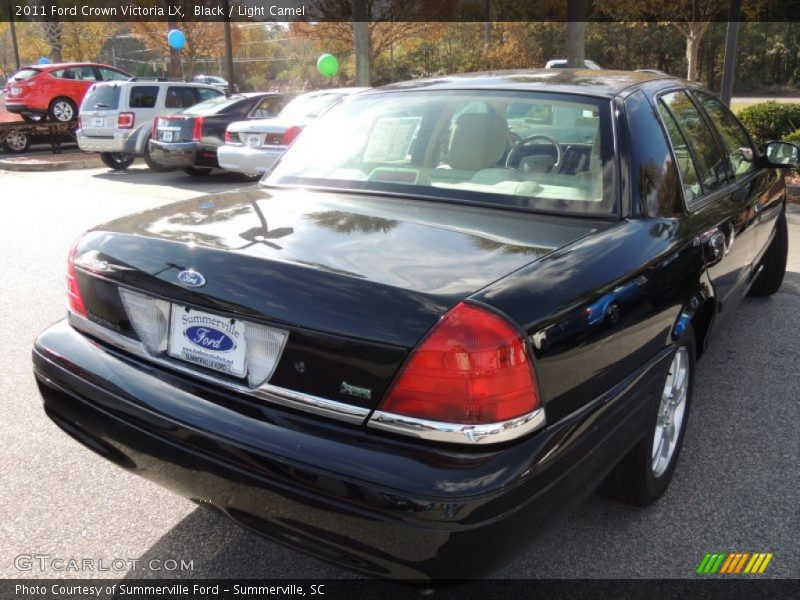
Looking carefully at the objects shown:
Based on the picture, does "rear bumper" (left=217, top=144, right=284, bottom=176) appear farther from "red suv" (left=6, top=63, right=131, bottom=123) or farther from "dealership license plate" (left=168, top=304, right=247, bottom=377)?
"red suv" (left=6, top=63, right=131, bottom=123)

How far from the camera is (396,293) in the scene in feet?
6.36

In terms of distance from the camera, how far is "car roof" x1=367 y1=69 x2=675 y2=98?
307cm

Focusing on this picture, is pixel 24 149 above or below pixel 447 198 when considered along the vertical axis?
below

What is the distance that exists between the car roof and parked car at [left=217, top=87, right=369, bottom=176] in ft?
23.5

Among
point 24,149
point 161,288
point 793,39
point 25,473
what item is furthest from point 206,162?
point 793,39

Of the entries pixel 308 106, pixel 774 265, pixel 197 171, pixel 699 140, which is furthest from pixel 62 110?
pixel 699 140

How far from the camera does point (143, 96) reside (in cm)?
1466

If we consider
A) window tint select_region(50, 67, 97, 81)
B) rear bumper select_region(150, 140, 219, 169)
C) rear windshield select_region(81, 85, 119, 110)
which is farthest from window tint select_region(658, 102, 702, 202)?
window tint select_region(50, 67, 97, 81)

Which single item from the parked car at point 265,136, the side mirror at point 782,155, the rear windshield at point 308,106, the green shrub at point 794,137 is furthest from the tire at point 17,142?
the side mirror at point 782,155

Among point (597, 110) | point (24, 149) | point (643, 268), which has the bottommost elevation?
point (24, 149)

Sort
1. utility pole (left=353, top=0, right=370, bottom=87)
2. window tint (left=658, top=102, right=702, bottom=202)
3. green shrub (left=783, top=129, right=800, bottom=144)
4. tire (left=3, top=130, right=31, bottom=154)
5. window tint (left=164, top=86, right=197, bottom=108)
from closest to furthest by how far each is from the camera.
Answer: window tint (left=658, top=102, right=702, bottom=202) → green shrub (left=783, top=129, right=800, bottom=144) → window tint (left=164, top=86, right=197, bottom=108) → utility pole (left=353, top=0, right=370, bottom=87) → tire (left=3, top=130, right=31, bottom=154)

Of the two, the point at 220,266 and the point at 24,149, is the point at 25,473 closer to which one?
the point at 220,266

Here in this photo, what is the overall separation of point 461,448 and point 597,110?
167 centimetres

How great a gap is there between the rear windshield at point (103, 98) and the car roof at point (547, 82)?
1231cm
